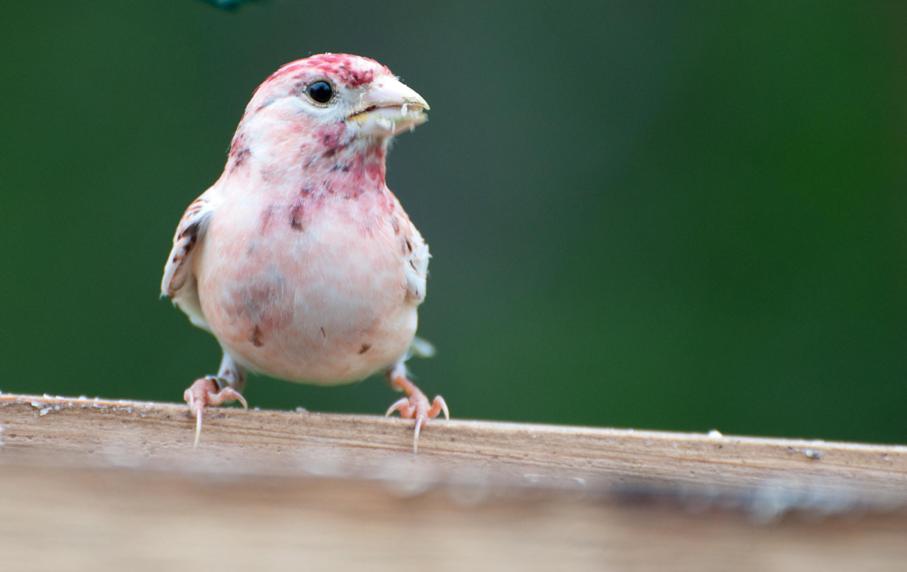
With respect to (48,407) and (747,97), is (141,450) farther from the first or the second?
(747,97)

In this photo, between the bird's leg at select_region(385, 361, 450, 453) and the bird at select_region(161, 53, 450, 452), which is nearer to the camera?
the bird at select_region(161, 53, 450, 452)

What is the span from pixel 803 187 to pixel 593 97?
3.20 feet

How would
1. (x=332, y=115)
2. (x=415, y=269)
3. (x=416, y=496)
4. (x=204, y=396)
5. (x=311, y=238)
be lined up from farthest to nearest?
1. (x=415, y=269)
2. (x=332, y=115)
3. (x=311, y=238)
4. (x=204, y=396)
5. (x=416, y=496)

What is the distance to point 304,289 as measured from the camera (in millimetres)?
2588

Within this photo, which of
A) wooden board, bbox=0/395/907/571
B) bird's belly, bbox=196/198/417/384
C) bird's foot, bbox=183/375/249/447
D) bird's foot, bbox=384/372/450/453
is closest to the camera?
wooden board, bbox=0/395/907/571

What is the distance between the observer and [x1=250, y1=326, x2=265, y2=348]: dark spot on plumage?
2.65 metres

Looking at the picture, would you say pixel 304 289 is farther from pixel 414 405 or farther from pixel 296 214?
pixel 414 405

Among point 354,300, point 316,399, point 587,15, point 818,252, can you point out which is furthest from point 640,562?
point 587,15

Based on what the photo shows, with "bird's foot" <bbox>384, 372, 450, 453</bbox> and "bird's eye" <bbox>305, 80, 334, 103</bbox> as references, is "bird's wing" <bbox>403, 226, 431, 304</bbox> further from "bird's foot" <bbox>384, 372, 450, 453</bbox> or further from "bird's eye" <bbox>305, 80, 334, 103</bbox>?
"bird's eye" <bbox>305, 80, 334, 103</bbox>

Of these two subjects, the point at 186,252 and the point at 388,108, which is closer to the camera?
the point at 388,108

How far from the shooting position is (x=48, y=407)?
2.13 m

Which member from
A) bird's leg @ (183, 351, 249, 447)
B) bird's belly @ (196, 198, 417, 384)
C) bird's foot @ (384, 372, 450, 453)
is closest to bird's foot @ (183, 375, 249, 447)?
bird's leg @ (183, 351, 249, 447)

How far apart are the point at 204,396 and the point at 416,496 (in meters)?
0.58

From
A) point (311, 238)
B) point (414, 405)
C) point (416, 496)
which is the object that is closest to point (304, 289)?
point (311, 238)
